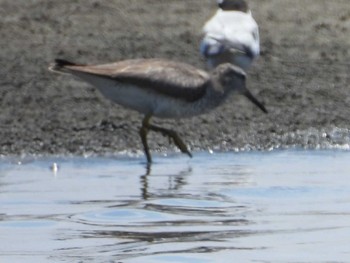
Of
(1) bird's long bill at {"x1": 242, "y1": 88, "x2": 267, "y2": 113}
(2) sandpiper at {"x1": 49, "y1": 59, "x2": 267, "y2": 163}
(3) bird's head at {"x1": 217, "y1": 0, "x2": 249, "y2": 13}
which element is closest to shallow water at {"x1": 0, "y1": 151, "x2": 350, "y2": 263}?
(2) sandpiper at {"x1": 49, "y1": 59, "x2": 267, "y2": 163}

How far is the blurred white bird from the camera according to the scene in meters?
11.7

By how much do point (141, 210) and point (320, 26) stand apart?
634cm

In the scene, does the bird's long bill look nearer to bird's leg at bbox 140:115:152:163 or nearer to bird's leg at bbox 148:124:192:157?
bird's leg at bbox 148:124:192:157

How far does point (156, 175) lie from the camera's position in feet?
30.4

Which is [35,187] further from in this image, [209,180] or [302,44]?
[302,44]

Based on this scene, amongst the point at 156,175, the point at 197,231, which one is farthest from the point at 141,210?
the point at 156,175

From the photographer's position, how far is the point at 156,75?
9945 mm

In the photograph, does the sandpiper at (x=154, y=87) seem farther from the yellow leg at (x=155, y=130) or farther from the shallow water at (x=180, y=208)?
the shallow water at (x=180, y=208)

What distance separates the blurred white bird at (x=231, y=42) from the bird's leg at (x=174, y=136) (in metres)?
1.68

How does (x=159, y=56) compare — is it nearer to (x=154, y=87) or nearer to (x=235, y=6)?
(x=235, y=6)

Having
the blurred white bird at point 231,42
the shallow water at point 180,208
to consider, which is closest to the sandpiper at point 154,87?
the shallow water at point 180,208

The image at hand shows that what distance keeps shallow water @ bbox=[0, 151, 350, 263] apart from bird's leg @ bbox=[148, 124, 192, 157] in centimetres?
8

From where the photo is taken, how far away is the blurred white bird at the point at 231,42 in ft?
38.5

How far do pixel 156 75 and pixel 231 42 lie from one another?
1946mm
